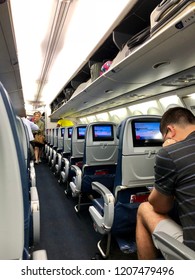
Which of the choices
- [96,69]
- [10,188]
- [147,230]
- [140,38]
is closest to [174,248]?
[147,230]

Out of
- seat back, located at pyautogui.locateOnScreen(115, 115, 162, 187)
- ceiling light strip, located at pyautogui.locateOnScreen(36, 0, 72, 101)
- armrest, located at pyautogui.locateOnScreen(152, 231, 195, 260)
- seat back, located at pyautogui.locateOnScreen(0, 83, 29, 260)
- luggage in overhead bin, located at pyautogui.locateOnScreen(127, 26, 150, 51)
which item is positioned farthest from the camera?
ceiling light strip, located at pyautogui.locateOnScreen(36, 0, 72, 101)

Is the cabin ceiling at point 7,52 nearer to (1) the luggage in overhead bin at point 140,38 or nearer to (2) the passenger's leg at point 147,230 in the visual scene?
(1) the luggage in overhead bin at point 140,38

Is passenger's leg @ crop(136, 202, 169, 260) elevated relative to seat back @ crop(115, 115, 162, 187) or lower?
lower

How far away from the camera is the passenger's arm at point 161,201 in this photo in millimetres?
1413

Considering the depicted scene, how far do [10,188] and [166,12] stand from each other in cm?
181

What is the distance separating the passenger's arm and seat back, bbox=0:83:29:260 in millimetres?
1000

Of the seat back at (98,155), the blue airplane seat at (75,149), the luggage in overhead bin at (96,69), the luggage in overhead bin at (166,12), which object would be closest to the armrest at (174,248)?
the luggage in overhead bin at (166,12)

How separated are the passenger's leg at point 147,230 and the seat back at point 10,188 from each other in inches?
43.4

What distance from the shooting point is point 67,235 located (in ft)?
9.05

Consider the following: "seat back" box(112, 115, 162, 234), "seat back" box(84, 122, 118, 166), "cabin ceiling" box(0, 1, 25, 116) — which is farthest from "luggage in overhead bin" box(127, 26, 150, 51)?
"cabin ceiling" box(0, 1, 25, 116)

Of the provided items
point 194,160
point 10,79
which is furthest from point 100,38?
point 194,160

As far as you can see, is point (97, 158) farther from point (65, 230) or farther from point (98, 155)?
point (65, 230)

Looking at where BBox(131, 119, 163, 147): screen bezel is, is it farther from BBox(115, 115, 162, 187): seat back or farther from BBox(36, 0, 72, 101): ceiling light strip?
BBox(36, 0, 72, 101): ceiling light strip

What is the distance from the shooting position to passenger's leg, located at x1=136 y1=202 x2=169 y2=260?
1541 mm
